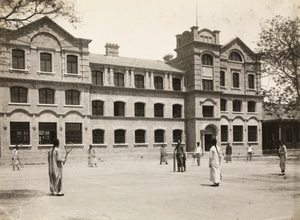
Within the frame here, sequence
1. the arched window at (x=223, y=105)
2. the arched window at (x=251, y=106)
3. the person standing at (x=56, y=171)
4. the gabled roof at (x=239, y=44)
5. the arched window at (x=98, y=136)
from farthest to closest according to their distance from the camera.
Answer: the arched window at (x=251, y=106) < the gabled roof at (x=239, y=44) < the arched window at (x=223, y=105) < the arched window at (x=98, y=136) < the person standing at (x=56, y=171)

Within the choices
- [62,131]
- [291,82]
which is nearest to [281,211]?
[291,82]

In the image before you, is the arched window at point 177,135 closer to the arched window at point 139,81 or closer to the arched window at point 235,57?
the arched window at point 139,81

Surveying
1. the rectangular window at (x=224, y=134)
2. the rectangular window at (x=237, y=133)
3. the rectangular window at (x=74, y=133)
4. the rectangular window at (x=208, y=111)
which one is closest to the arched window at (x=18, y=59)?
the rectangular window at (x=74, y=133)

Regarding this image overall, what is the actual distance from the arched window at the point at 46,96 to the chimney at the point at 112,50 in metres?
9.50

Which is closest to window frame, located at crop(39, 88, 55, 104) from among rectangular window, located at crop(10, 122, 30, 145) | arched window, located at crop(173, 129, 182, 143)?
rectangular window, located at crop(10, 122, 30, 145)

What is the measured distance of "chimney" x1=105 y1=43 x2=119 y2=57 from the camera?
3819cm

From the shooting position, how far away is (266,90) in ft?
52.3

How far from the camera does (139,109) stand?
3634 cm

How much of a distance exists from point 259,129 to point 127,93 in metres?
18.2

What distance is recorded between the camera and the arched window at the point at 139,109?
3612 cm

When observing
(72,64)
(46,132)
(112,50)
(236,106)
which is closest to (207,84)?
(236,106)

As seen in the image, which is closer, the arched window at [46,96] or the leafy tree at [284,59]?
the leafy tree at [284,59]

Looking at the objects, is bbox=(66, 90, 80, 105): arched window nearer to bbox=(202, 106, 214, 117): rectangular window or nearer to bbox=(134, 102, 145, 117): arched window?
bbox=(134, 102, 145, 117): arched window

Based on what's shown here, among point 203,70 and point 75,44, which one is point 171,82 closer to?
point 203,70
